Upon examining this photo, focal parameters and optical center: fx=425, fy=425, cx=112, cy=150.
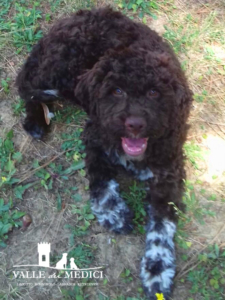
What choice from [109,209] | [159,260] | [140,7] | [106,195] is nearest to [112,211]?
[109,209]

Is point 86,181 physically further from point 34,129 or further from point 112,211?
point 34,129

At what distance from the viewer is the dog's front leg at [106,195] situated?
354 centimetres

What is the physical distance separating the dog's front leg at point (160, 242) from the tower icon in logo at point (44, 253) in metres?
0.78

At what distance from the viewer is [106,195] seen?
3.61m

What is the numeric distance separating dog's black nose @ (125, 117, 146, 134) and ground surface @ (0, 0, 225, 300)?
34.1 inches

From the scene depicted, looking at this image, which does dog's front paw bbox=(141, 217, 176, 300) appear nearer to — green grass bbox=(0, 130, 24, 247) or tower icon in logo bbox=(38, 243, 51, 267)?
tower icon in logo bbox=(38, 243, 51, 267)

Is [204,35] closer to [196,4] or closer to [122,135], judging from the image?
[196,4]

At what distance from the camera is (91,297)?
3291 mm

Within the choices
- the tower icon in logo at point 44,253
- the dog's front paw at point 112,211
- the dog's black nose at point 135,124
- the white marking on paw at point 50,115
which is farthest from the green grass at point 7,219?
the dog's black nose at point 135,124

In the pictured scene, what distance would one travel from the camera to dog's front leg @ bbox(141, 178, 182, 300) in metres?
3.23

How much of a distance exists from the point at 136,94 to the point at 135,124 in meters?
0.24

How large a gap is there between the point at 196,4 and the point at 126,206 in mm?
2699

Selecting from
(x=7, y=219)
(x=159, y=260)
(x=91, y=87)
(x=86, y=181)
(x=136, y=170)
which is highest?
(x=91, y=87)

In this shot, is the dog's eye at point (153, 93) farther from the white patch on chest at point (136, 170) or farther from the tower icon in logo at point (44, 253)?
the tower icon in logo at point (44, 253)
